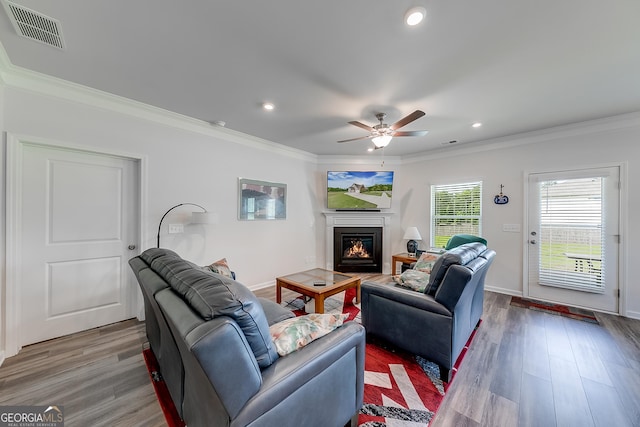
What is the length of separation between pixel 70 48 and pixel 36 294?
2.33 meters

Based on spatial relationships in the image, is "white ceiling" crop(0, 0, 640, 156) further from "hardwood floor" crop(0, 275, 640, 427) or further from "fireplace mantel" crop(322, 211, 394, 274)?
"hardwood floor" crop(0, 275, 640, 427)

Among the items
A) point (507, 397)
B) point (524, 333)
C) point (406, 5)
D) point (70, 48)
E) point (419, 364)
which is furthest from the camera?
point (524, 333)

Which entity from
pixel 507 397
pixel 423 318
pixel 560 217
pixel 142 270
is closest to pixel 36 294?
pixel 142 270

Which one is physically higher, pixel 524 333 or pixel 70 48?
pixel 70 48

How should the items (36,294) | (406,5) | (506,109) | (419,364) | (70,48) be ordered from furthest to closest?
1. (506,109)
2. (36,294)
3. (419,364)
4. (70,48)
5. (406,5)

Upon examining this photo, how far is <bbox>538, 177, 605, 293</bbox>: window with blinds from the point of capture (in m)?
3.26

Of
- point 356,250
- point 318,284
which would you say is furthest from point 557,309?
point 318,284

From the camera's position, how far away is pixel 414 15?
156cm

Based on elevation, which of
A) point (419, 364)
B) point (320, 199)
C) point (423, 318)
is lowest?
point (419, 364)

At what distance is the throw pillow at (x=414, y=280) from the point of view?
2328 mm

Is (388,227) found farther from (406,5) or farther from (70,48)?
(70,48)

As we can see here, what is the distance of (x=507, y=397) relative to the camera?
68.2 inches

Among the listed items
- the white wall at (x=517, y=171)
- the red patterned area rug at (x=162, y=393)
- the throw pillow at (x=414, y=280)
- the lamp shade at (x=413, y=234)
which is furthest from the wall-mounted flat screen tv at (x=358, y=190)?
the red patterned area rug at (x=162, y=393)

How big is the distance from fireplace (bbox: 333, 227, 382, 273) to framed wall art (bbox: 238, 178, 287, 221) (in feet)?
4.56
